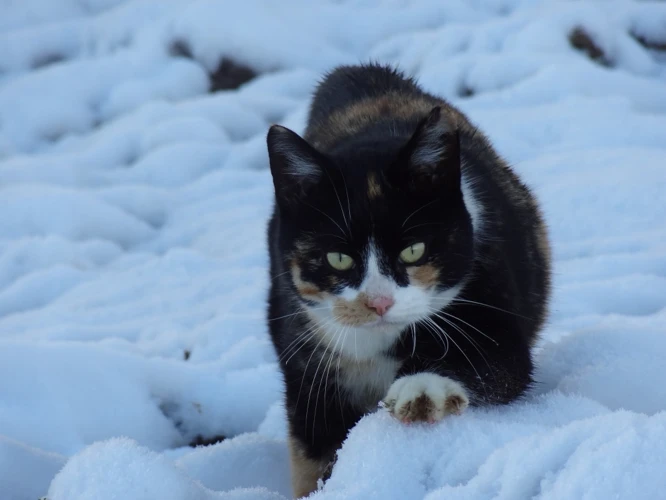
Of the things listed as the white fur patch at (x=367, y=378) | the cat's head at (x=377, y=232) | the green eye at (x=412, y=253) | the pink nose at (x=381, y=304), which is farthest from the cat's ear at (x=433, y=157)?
the white fur patch at (x=367, y=378)

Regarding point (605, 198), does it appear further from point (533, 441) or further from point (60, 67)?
point (60, 67)

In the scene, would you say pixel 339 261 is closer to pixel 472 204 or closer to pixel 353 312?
pixel 353 312

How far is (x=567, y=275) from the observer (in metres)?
2.83

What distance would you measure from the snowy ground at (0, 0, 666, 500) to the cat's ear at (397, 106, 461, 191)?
508mm

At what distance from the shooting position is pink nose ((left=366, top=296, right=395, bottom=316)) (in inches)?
59.4

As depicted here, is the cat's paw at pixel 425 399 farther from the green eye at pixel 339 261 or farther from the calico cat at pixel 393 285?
the green eye at pixel 339 261

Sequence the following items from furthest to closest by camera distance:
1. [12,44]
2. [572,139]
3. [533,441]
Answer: [12,44] → [572,139] → [533,441]

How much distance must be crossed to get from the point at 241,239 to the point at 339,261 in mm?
2451

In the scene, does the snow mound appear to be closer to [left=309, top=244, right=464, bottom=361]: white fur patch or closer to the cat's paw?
the cat's paw

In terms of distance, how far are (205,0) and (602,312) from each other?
5.02 metres

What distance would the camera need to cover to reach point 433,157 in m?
1.61

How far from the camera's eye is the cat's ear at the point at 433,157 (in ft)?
5.20

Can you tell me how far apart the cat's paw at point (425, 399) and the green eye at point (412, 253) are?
27cm

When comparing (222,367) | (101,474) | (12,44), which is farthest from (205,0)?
(101,474)
